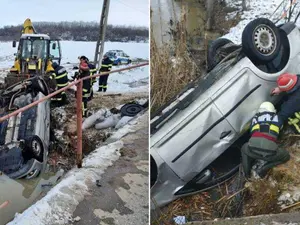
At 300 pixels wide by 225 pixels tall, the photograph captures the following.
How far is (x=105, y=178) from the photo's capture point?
3.39 m

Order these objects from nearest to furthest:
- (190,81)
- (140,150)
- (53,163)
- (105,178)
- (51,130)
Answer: (190,81) < (105,178) < (140,150) < (53,163) < (51,130)

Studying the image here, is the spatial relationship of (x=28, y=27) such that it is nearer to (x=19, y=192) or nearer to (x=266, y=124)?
(x=19, y=192)

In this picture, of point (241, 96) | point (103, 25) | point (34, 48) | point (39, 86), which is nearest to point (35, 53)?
point (34, 48)

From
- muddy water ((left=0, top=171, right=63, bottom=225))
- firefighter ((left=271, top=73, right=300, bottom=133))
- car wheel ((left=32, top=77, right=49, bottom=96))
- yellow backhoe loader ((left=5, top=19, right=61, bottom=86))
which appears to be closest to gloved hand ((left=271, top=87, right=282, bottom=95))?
firefighter ((left=271, top=73, right=300, bottom=133))

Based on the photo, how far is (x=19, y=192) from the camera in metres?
4.54

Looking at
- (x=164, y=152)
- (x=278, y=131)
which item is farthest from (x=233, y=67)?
(x=164, y=152)

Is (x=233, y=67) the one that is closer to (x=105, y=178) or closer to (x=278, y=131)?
(x=278, y=131)

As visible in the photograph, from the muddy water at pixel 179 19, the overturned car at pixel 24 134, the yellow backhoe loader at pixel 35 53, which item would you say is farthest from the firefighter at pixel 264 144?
the yellow backhoe loader at pixel 35 53

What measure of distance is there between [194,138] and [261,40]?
742 millimetres

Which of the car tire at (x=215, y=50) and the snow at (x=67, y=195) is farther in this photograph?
the car tire at (x=215, y=50)

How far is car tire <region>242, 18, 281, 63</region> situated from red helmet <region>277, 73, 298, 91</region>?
151 millimetres

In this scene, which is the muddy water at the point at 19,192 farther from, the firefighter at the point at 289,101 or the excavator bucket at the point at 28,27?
the excavator bucket at the point at 28,27

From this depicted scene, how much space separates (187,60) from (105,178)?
1184 mm

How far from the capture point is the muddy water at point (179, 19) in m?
2.62
